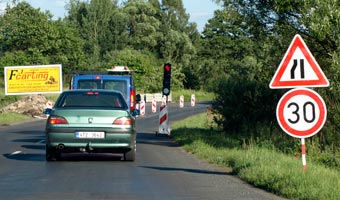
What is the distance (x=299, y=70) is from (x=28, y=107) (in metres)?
43.2

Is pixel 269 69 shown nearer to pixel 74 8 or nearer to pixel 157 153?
pixel 157 153

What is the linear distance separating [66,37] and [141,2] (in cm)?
1497

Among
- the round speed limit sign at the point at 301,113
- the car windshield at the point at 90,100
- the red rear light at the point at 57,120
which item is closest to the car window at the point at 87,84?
the car windshield at the point at 90,100

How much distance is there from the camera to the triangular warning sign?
12055 mm

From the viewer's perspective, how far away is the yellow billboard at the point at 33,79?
5641 cm

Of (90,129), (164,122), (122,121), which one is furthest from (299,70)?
(164,122)

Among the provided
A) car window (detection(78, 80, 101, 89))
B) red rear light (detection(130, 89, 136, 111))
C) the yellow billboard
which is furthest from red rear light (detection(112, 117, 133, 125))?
the yellow billboard

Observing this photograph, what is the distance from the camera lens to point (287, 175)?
12.8 m

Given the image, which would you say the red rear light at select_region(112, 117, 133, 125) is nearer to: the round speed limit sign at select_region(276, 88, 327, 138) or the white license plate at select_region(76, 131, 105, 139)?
the white license plate at select_region(76, 131, 105, 139)

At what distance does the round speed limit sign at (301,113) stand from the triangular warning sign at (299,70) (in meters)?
0.16

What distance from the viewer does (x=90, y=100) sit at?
17.6 meters

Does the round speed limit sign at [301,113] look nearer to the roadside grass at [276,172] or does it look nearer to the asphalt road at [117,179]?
the roadside grass at [276,172]

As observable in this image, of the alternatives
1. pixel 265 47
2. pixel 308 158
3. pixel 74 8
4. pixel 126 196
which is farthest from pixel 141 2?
pixel 126 196

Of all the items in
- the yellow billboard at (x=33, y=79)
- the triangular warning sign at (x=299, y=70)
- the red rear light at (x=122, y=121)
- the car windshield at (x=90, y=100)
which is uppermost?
the yellow billboard at (x=33, y=79)
